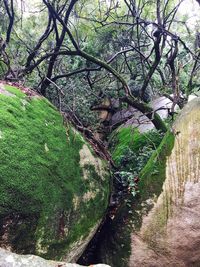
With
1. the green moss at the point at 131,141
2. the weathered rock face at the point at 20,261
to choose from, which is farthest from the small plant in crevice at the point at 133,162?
the weathered rock face at the point at 20,261

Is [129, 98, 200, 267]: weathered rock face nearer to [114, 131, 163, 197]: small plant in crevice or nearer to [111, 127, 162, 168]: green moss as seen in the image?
[114, 131, 163, 197]: small plant in crevice

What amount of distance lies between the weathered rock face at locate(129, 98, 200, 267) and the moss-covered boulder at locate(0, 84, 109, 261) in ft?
2.17

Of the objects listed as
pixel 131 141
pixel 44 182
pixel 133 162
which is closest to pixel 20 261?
pixel 44 182

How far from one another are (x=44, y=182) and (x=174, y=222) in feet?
5.95

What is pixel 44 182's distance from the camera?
2914 mm

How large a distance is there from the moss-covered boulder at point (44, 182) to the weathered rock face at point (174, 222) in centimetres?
Answer: 66

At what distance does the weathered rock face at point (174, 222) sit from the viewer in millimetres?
3582

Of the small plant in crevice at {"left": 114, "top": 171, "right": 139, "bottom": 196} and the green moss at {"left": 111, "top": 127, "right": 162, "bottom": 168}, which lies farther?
the green moss at {"left": 111, "top": 127, "right": 162, "bottom": 168}

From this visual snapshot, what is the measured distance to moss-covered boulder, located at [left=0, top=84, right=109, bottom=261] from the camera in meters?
2.60

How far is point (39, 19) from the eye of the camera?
30.2ft

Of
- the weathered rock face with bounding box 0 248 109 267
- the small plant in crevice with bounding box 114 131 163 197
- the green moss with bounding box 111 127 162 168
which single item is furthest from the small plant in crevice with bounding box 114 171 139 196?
the weathered rock face with bounding box 0 248 109 267

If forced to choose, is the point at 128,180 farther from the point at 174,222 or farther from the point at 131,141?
the point at 131,141

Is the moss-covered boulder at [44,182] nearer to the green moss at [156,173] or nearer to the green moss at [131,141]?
the green moss at [156,173]

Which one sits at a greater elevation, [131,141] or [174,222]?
[131,141]
